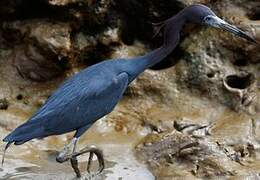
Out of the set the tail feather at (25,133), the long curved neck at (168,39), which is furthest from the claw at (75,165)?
the long curved neck at (168,39)

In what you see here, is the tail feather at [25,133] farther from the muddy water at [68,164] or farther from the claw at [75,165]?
the muddy water at [68,164]

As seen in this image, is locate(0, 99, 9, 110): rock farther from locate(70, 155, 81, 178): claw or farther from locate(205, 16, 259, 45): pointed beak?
locate(205, 16, 259, 45): pointed beak

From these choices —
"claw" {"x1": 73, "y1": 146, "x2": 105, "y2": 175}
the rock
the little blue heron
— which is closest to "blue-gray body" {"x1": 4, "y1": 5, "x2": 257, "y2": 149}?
the little blue heron

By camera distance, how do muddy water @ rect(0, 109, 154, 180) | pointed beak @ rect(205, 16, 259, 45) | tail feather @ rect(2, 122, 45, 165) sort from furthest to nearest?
muddy water @ rect(0, 109, 154, 180), pointed beak @ rect(205, 16, 259, 45), tail feather @ rect(2, 122, 45, 165)

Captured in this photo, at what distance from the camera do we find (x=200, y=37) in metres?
6.21

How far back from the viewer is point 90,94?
4.84m

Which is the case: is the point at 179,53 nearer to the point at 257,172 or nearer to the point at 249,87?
the point at 249,87

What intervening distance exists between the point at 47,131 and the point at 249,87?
6.20 feet

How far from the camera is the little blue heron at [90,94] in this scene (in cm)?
477

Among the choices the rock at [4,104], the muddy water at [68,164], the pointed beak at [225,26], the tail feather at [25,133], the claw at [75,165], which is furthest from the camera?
the rock at [4,104]

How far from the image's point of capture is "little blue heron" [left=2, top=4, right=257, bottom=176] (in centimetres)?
477

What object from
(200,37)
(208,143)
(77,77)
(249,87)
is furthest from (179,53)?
Result: (77,77)

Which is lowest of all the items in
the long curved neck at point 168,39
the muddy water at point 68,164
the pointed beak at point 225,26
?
the muddy water at point 68,164

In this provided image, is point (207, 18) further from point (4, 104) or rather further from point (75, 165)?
point (4, 104)
